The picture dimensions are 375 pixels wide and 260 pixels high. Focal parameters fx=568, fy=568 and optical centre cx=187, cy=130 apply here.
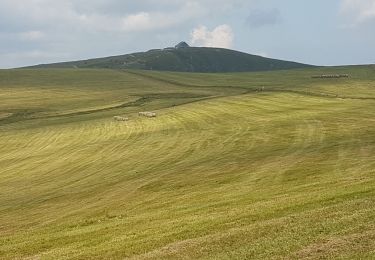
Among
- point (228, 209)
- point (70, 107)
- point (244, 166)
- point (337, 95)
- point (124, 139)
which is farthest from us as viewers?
point (70, 107)

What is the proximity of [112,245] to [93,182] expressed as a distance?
21556 millimetres

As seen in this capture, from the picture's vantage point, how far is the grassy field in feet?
77.6

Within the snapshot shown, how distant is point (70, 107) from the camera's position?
413ft

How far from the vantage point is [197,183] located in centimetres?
4109

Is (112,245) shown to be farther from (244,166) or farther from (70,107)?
(70,107)

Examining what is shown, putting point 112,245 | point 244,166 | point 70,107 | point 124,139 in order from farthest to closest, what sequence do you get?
1. point 70,107
2. point 124,139
3. point 244,166
4. point 112,245

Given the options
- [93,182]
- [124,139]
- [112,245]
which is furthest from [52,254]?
[124,139]

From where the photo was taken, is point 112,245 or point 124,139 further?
point 124,139

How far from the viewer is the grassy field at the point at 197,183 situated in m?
23.7

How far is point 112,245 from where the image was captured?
84.4 feet

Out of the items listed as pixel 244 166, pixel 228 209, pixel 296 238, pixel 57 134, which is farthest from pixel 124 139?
pixel 296 238

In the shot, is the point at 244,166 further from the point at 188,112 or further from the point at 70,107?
the point at 70,107

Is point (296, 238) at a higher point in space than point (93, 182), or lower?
higher

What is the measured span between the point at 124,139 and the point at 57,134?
15905 millimetres
